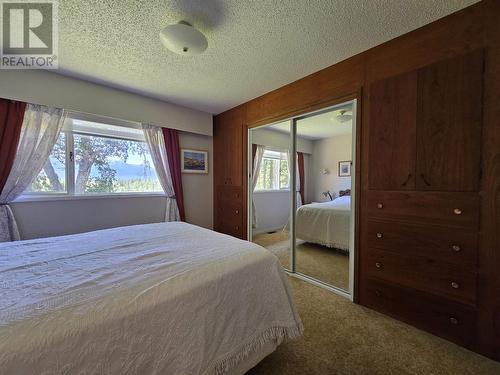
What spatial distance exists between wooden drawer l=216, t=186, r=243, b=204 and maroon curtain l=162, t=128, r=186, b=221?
2.18 ft

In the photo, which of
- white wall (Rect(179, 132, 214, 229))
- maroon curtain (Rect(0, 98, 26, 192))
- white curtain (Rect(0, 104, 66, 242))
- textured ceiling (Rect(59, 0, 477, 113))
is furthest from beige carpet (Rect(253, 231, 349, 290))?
maroon curtain (Rect(0, 98, 26, 192))

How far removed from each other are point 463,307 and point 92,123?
13.8 feet

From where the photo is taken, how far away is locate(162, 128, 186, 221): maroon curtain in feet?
10.6

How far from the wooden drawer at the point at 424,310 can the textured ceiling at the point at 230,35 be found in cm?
216

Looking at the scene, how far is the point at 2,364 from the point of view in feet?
1.93

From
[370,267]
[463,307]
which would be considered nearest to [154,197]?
[370,267]

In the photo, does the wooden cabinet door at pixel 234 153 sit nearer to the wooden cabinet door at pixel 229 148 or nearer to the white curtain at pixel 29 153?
the wooden cabinet door at pixel 229 148

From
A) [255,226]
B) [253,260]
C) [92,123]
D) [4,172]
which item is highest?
[92,123]

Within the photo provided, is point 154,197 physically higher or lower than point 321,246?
higher

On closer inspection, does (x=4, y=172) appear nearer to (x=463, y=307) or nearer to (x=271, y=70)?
(x=271, y=70)

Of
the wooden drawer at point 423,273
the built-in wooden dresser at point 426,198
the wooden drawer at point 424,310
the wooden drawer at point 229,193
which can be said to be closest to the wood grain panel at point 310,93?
the built-in wooden dresser at point 426,198
